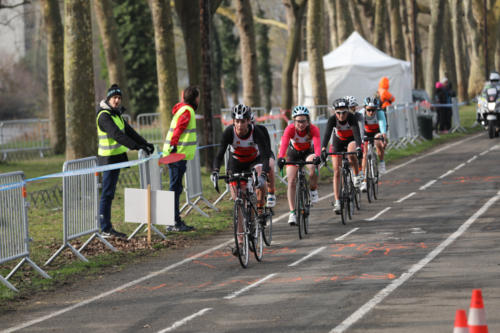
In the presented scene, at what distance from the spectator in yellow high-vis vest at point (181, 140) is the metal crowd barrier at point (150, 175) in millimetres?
243

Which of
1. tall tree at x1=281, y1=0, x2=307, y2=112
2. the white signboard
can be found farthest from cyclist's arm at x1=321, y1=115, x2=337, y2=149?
tall tree at x1=281, y1=0, x2=307, y2=112

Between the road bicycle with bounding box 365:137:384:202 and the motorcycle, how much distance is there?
48.3 feet

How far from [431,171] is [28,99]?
51.1 m

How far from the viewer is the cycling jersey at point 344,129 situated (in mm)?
15971

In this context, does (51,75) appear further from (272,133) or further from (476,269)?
(476,269)

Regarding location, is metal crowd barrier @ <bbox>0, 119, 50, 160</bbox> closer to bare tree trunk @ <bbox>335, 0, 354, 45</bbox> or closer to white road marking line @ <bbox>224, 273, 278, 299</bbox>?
bare tree trunk @ <bbox>335, 0, 354, 45</bbox>

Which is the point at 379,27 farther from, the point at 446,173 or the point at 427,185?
the point at 427,185

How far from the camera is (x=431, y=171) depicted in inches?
930

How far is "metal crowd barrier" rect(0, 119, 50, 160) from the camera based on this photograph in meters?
32.8

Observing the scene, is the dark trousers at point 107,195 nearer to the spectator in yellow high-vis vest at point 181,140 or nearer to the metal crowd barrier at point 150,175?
the metal crowd barrier at point 150,175

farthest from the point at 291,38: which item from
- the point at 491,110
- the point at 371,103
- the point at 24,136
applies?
the point at 371,103

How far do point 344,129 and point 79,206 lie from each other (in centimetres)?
576

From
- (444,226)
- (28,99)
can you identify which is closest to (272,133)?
(444,226)

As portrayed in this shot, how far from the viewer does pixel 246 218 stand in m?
11.9
